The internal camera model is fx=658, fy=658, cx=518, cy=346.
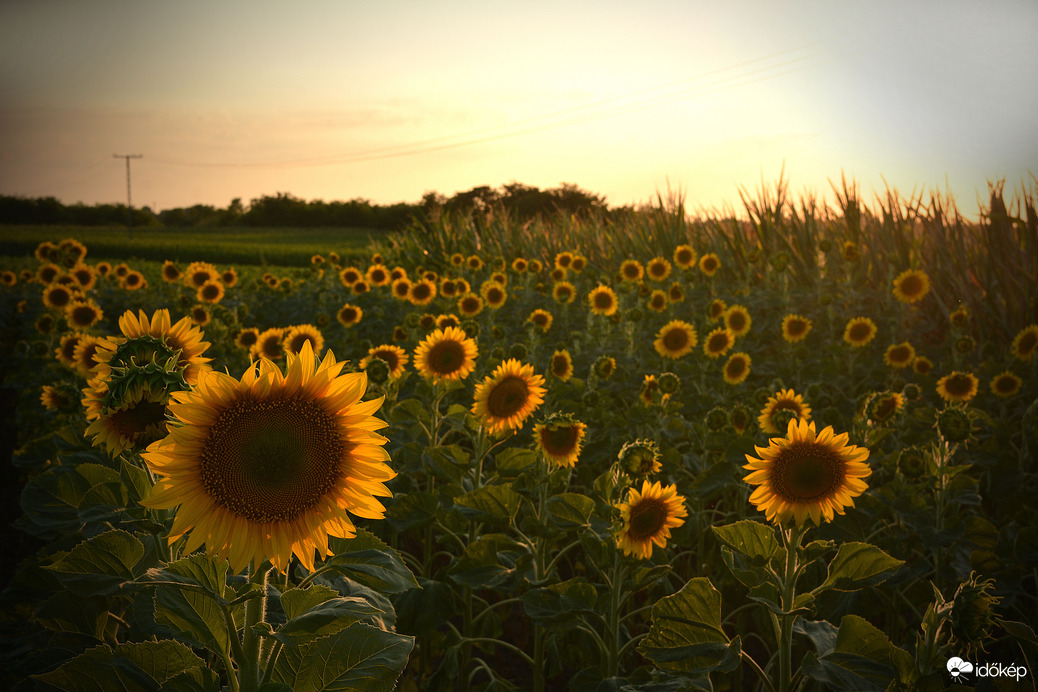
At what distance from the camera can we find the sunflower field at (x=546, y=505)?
1166mm

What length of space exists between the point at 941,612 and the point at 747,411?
1.85 metres

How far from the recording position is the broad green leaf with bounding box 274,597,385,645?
3.42 feet

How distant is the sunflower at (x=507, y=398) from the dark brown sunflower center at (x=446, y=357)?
358mm

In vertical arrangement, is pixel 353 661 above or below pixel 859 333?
below

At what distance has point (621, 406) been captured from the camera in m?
5.59

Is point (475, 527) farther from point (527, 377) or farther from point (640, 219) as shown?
point (640, 219)

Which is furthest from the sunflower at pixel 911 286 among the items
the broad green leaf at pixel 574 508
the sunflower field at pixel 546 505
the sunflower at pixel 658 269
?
the broad green leaf at pixel 574 508

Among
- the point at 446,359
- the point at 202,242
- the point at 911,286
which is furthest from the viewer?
the point at 202,242

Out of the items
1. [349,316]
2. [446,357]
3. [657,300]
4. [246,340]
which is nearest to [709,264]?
[657,300]

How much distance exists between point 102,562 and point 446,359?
2305mm

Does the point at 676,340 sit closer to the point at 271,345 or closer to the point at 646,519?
the point at 271,345

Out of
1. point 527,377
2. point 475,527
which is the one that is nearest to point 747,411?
point 527,377

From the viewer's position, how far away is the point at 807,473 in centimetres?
186

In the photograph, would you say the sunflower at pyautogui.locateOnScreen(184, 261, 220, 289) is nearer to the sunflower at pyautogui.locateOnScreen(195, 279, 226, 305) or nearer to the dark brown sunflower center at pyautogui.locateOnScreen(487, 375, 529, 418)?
the sunflower at pyautogui.locateOnScreen(195, 279, 226, 305)
